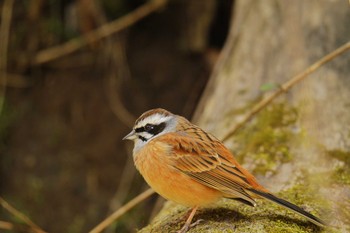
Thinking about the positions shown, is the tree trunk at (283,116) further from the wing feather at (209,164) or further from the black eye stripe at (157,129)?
the black eye stripe at (157,129)

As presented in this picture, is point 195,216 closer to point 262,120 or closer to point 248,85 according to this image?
point 262,120

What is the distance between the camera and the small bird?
360cm

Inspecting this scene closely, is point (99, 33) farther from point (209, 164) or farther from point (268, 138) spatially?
Answer: point (209, 164)

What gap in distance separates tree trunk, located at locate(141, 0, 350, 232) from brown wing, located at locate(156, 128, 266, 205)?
0.21 m

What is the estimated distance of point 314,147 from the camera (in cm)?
432

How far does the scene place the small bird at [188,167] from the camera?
11.8 ft

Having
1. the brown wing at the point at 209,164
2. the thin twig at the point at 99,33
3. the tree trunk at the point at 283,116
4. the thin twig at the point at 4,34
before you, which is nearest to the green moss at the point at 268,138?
the tree trunk at the point at 283,116

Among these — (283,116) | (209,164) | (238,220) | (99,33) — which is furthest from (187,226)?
(99,33)

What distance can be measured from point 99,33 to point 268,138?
12.3 feet

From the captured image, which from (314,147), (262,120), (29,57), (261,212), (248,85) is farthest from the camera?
(29,57)

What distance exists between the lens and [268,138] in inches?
179

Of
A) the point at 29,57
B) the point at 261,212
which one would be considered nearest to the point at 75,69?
the point at 29,57

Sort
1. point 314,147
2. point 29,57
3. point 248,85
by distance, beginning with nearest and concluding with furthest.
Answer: point 314,147 → point 248,85 → point 29,57

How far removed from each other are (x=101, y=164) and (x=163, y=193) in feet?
14.1
